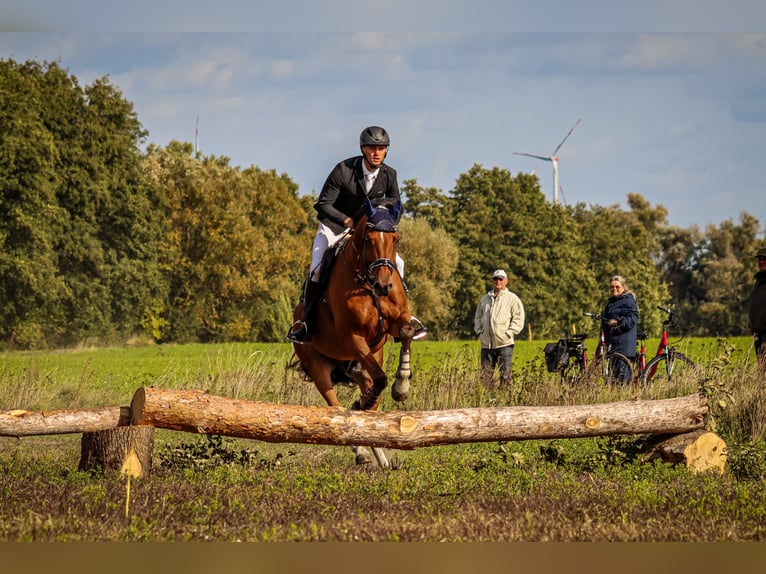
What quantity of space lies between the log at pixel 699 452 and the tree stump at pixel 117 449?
499cm

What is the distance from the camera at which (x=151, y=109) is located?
179 feet

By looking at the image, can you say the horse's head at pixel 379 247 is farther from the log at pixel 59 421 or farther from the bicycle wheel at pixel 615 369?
the bicycle wheel at pixel 615 369

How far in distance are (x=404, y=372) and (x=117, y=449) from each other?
2.69 m

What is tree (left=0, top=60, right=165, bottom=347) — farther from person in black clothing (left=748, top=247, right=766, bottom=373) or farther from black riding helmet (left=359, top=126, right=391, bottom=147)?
black riding helmet (left=359, top=126, right=391, bottom=147)

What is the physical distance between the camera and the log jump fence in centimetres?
803

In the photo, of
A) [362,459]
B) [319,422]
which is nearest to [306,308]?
[362,459]

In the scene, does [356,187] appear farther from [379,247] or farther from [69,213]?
[69,213]

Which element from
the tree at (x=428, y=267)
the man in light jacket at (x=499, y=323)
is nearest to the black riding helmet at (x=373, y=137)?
the man in light jacket at (x=499, y=323)

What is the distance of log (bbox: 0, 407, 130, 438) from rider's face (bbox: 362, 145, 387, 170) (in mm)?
3587

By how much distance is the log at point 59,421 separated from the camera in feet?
26.5

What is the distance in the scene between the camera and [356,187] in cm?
1012

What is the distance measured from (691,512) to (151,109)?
168 feet

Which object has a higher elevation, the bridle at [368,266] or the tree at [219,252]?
the tree at [219,252]

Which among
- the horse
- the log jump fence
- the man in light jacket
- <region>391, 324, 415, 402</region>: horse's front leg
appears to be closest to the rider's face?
the horse
